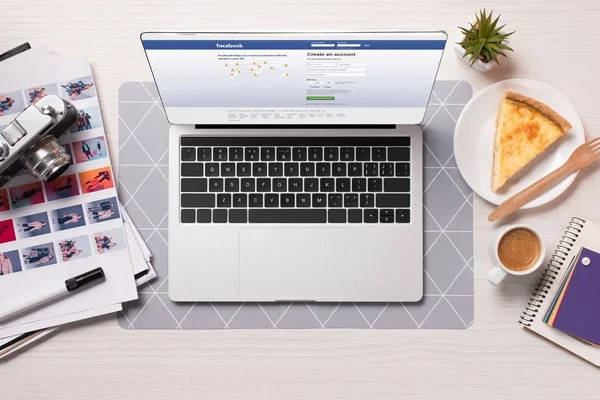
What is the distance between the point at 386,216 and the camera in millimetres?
982

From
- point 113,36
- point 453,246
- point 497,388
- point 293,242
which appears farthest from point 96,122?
point 497,388

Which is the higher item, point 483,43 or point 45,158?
point 483,43

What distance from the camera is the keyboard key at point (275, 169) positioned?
980mm

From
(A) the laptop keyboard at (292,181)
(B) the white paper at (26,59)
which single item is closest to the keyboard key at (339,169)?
(A) the laptop keyboard at (292,181)

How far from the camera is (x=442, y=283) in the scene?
3.32ft

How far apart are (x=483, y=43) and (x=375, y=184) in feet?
1.07

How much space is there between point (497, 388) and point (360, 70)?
2.19 ft

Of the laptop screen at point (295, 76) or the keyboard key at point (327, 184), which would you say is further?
the keyboard key at point (327, 184)

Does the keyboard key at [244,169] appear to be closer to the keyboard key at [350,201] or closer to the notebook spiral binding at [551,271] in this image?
the keyboard key at [350,201]

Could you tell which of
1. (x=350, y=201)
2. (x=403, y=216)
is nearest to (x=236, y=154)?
(x=350, y=201)

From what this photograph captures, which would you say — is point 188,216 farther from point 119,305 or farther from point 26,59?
point 26,59

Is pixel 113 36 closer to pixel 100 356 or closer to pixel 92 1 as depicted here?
pixel 92 1

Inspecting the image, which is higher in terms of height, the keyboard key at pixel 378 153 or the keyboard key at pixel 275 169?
the keyboard key at pixel 378 153

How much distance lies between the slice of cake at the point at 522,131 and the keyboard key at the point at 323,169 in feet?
1.05
